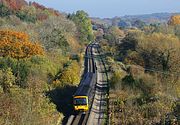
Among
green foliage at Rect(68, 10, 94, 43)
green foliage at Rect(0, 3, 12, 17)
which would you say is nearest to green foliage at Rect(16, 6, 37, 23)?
green foliage at Rect(0, 3, 12, 17)

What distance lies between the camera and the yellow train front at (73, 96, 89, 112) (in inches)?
1288

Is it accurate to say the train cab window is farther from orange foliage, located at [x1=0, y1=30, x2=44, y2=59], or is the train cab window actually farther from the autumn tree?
orange foliage, located at [x1=0, y1=30, x2=44, y2=59]

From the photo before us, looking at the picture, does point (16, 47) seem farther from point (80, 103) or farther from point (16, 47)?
point (80, 103)

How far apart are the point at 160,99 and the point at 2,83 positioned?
42.7ft

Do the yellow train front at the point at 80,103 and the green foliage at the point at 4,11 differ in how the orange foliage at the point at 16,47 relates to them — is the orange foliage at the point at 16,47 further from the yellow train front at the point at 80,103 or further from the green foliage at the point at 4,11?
the green foliage at the point at 4,11

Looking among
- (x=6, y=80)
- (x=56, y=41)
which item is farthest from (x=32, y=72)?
(x=56, y=41)

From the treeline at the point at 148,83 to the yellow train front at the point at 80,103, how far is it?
225cm

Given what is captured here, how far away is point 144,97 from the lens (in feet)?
112

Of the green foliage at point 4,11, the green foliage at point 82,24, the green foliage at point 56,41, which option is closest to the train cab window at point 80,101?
the green foliage at point 56,41

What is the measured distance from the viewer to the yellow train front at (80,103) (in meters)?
32.7

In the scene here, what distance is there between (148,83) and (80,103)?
29.0ft

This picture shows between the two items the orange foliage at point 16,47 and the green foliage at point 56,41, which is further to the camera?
the green foliage at point 56,41

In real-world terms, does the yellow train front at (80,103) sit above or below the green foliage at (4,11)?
below

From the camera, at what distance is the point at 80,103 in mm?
32812
